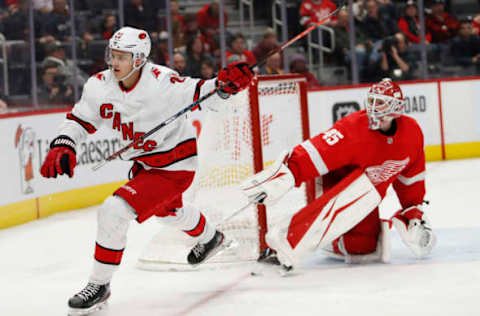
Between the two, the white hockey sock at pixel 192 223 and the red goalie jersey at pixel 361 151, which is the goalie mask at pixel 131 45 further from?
the red goalie jersey at pixel 361 151

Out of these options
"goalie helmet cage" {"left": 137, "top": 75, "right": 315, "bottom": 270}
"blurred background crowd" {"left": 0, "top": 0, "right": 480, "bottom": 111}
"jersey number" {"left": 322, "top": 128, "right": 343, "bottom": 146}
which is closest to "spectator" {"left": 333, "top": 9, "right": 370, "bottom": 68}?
"blurred background crowd" {"left": 0, "top": 0, "right": 480, "bottom": 111}

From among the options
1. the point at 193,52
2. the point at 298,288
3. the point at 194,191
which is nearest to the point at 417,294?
the point at 298,288

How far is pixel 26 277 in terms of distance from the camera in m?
4.05

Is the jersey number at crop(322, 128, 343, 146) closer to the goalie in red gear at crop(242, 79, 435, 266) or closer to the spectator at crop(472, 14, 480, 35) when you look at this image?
the goalie in red gear at crop(242, 79, 435, 266)

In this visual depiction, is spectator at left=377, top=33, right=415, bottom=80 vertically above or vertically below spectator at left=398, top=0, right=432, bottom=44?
below

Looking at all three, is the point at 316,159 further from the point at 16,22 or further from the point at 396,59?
the point at 396,59

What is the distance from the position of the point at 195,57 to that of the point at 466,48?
2.78 m

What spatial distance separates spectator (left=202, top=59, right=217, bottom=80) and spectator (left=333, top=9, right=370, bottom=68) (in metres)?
1.21

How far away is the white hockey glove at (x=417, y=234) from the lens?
3824 millimetres

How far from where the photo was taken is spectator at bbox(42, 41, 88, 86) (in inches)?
267

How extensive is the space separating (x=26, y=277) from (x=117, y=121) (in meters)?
1.15

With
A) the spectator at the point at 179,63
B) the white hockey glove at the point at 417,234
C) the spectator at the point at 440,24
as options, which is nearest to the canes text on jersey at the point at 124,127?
the white hockey glove at the point at 417,234

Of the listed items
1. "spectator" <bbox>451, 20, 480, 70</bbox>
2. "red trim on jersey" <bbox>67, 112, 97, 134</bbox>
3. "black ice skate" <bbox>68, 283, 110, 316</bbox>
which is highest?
"spectator" <bbox>451, 20, 480, 70</bbox>

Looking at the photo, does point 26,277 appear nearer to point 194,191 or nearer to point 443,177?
point 194,191
